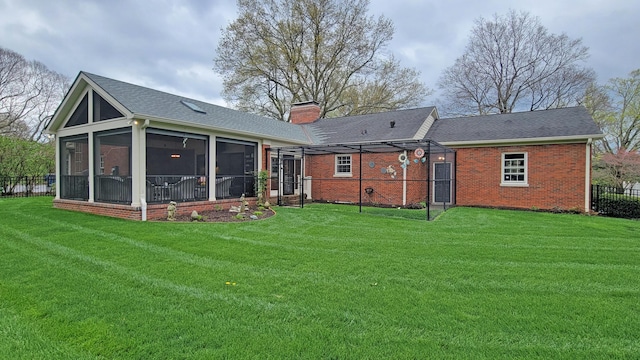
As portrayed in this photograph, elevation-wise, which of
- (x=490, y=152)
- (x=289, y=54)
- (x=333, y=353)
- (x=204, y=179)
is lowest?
(x=333, y=353)

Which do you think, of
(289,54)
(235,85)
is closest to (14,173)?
(235,85)

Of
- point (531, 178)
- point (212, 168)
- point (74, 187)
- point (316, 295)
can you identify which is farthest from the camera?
point (531, 178)

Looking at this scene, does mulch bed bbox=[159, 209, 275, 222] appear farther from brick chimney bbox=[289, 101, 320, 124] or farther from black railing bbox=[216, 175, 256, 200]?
brick chimney bbox=[289, 101, 320, 124]

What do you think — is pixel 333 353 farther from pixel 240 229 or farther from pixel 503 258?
pixel 240 229

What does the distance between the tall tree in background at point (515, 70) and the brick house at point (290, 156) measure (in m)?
13.6

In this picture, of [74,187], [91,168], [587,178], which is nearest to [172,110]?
[91,168]

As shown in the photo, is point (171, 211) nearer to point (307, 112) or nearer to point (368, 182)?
point (368, 182)

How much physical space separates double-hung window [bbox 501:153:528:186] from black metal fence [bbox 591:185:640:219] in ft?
7.76

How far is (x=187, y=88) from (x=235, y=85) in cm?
351

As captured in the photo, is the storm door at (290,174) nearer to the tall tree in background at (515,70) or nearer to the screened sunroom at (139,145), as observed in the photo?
the screened sunroom at (139,145)

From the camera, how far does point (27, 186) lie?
15930 millimetres

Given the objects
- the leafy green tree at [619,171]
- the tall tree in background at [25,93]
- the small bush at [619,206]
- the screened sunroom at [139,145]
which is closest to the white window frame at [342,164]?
the screened sunroom at [139,145]

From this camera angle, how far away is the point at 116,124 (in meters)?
8.92

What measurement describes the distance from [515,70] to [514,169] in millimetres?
16797
